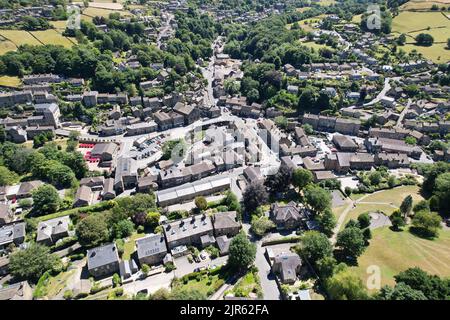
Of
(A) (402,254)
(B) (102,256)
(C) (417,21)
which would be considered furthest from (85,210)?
(C) (417,21)

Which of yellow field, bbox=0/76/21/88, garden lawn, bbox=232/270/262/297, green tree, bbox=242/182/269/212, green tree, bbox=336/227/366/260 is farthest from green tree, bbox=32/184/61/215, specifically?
yellow field, bbox=0/76/21/88

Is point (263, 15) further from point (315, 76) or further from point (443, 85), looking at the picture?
point (443, 85)

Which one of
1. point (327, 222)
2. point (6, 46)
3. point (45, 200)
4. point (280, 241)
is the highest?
point (6, 46)

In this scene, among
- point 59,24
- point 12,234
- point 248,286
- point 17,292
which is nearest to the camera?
point 17,292

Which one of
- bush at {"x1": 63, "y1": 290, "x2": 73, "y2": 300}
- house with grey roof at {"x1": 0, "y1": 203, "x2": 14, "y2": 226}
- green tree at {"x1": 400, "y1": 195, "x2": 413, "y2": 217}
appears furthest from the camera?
house with grey roof at {"x1": 0, "y1": 203, "x2": 14, "y2": 226}

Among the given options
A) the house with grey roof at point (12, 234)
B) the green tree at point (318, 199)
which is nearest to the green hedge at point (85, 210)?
the house with grey roof at point (12, 234)

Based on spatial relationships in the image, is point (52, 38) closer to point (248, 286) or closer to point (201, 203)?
point (201, 203)

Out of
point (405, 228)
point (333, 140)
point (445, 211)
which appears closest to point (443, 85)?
point (333, 140)

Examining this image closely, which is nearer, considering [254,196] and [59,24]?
[254,196]
